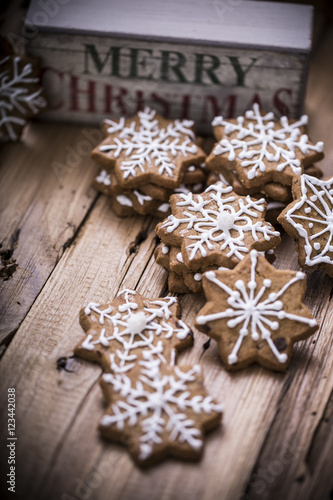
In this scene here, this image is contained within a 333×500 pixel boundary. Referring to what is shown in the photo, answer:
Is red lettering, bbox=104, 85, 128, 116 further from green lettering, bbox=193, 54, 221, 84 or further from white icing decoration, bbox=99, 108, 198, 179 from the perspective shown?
green lettering, bbox=193, 54, 221, 84

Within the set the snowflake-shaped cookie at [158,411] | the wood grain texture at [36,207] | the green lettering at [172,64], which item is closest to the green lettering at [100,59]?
the green lettering at [172,64]

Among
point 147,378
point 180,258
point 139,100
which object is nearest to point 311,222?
point 180,258

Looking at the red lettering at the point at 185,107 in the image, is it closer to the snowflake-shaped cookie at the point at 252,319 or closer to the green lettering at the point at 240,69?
the green lettering at the point at 240,69


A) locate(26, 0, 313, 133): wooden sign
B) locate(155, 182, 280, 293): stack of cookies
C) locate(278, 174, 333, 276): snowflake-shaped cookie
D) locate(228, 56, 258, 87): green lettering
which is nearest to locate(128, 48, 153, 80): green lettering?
locate(26, 0, 313, 133): wooden sign

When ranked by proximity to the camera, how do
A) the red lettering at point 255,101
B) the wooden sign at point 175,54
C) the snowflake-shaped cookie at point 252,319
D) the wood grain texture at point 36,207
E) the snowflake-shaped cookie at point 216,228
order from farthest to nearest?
the red lettering at point 255,101 → the wooden sign at point 175,54 → the wood grain texture at point 36,207 → the snowflake-shaped cookie at point 216,228 → the snowflake-shaped cookie at point 252,319

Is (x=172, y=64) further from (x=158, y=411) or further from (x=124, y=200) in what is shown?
(x=158, y=411)
